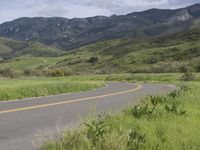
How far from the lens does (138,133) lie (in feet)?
25.9

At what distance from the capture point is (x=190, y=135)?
27.7 ft

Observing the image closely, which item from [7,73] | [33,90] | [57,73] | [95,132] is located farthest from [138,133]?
[57,73]

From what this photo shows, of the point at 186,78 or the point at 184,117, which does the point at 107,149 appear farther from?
the point at 186,78

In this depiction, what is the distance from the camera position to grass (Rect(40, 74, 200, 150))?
7125mm

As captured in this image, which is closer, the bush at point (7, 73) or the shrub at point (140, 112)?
the shrub at point (140, 112)

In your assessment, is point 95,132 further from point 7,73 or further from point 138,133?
point 7,73

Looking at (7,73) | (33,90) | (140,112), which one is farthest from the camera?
(7,73)

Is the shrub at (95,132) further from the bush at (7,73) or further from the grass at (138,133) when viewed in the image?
the bush at (7,73)

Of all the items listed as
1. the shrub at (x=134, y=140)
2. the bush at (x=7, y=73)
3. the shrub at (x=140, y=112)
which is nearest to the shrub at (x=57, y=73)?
the bush at (x=7, y=73)

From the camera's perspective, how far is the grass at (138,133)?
7.12 meters

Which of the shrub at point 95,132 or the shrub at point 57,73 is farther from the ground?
the shrub at point 95,132

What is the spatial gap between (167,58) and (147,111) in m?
124

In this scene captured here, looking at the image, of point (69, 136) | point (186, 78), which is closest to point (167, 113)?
point (69, 136)

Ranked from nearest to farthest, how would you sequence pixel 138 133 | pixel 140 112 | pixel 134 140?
pixel 134 140, pixel 138 133, pixel 140 112
